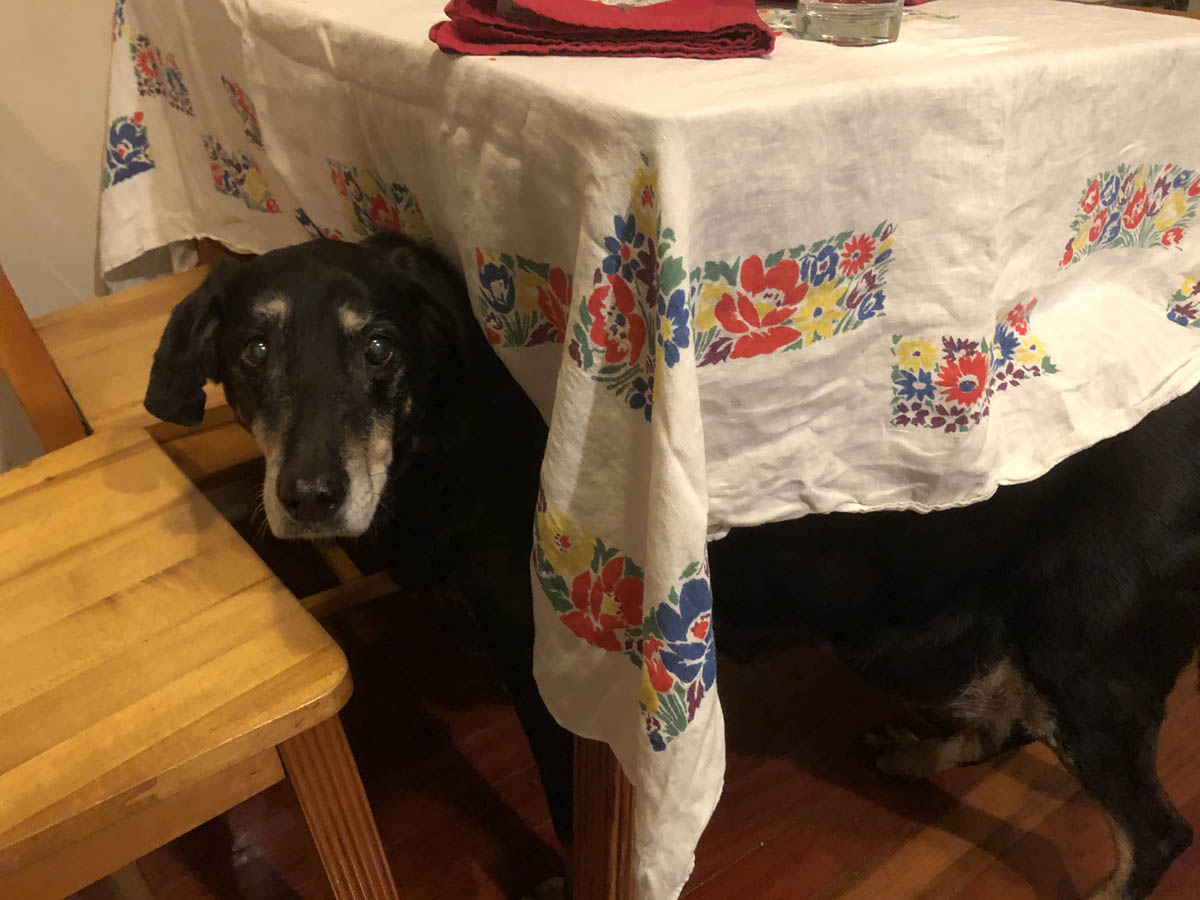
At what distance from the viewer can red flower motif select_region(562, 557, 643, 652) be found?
0.62 m

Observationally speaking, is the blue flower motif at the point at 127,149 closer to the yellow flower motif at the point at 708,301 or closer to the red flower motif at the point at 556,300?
the red flower motif at the point at 556,300

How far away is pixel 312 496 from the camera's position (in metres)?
0.82

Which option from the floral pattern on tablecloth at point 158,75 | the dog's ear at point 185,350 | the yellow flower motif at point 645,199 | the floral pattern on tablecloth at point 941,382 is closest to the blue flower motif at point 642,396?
the yellow flower motif at point 645,199

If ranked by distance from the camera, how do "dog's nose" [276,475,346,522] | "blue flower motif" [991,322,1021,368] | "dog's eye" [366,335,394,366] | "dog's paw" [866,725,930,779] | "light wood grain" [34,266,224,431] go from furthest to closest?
"dog's paw" [866,725,930,779] → "light wood grain" [34,266,224,431] → "dog's eye" [366,335,394,366] → "dog's nose" [276,475,346,522] → "blue flower motif" [991,322,1021,368]

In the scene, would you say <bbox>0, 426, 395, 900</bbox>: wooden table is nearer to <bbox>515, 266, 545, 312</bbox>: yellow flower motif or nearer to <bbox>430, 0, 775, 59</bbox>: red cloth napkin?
<bbox>515, 266, 545, 312</bbox>: yellow flower motif

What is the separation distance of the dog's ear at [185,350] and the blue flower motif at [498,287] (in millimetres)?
466

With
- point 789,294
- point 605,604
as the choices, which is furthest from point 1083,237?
point 605,604

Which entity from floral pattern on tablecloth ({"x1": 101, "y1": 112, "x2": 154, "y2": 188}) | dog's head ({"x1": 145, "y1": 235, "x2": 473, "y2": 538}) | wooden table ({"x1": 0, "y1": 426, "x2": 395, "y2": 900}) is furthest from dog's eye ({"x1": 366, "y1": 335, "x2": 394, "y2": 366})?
floral pattern on tablecloth ({"x1": 101, "y1": 112, "x2": 154, "y2": 188})

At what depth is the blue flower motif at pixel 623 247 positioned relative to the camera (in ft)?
1.72

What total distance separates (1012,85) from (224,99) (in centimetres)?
102

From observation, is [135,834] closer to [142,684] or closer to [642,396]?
[142,684]

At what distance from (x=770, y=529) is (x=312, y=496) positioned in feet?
1.76

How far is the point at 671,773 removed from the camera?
61 centimetres

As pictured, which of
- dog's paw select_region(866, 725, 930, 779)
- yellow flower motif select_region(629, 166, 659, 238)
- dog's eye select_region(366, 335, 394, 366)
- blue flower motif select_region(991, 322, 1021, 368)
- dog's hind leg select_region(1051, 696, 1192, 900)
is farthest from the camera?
dog's paw select_region(866, 725, 930, 779)
